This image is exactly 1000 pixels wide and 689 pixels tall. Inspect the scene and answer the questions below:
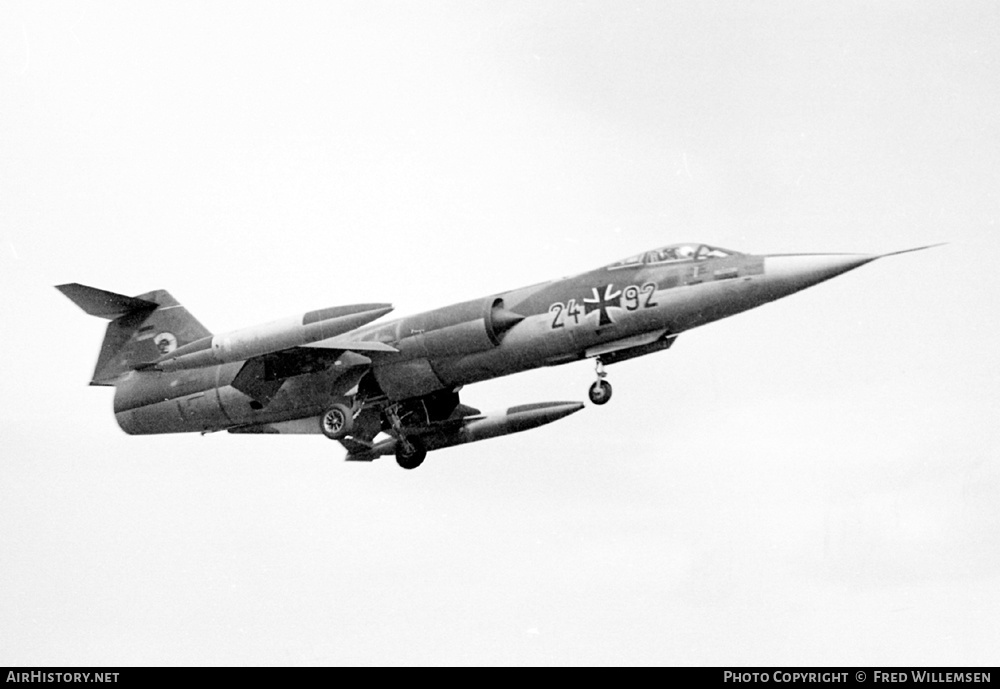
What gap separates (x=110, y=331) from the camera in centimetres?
2522

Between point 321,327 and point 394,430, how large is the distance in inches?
167

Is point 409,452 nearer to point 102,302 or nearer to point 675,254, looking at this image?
point 102,302

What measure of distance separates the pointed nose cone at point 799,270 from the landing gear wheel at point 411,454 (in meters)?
8.23

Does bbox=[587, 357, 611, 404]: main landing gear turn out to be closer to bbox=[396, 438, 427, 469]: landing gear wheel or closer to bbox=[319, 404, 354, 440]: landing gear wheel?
bbox=[319, 404, 354, 440]: landing gear wheel

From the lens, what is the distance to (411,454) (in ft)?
83.0

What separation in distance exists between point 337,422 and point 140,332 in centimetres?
501

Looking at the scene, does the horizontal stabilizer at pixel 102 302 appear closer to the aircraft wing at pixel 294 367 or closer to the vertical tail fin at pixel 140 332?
the vertical tail fin at pixel 140 332

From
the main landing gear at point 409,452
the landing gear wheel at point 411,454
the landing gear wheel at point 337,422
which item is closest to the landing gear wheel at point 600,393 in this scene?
the landing gear wheel at point 337,422

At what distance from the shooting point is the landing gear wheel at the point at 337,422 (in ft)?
74.7

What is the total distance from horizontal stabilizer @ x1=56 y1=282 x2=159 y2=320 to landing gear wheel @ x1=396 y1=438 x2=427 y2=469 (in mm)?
5546

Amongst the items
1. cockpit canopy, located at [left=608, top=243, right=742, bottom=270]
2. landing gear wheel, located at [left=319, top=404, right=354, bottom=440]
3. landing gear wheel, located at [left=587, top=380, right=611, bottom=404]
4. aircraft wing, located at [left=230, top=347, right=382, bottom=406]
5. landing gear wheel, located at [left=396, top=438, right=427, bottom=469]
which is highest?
cockpit canopy, located at [left=608, top=243, right=742, bottom=270]

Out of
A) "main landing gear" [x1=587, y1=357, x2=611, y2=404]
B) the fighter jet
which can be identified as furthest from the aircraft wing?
"main landing gear" [x1=587, y1=357, x2=611, y2=404]

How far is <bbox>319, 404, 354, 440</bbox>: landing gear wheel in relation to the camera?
22766 mm
